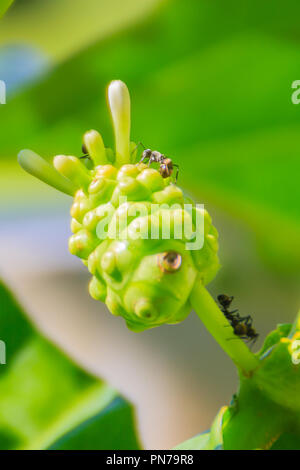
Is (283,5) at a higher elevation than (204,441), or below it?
higher

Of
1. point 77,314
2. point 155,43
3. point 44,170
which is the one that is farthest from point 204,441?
point 155,43

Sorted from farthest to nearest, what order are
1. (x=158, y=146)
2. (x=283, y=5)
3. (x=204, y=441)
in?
1. (x=158, y=146)
2. (x=283, y=5)
3. (x=204, y=441)

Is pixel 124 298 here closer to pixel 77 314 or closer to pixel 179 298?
pixel 179 298

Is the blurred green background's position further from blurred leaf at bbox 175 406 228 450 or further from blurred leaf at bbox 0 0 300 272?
blurred leaf at bbox 175 406 228 450

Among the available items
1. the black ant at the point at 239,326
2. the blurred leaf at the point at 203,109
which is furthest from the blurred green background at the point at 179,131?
the black ant at the point at 239,326

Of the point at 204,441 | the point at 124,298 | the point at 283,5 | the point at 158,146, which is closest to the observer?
the point at 124,298

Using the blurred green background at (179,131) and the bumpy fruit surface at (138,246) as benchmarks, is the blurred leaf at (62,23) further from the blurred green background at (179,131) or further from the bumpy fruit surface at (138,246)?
the bumpy fruit surface at (138,246)
